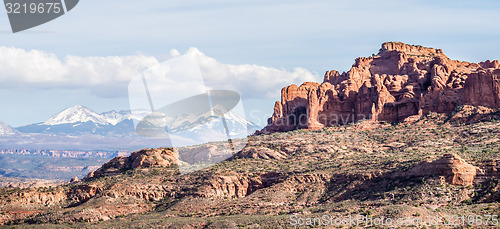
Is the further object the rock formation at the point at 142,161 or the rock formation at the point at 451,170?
the rock formation at the point at 142,161

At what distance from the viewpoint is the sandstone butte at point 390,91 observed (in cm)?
15975

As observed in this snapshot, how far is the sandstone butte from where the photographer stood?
524 ft

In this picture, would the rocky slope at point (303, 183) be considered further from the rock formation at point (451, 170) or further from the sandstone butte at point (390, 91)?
the sandstone butte at point (390, 91)

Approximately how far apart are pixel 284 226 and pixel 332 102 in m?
67.5

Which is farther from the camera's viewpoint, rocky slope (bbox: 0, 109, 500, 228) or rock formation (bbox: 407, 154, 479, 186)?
rock formation (bbox: 407, 154, 479, 186)

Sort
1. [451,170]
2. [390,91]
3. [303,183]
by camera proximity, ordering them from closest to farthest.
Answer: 1. [451,170]
2. [303,183]
3. [390,91]

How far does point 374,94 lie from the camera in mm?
167500

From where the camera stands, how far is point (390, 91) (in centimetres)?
16938

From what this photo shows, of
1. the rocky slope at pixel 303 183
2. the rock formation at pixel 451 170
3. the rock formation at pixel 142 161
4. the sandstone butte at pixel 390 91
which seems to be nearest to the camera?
the rocky slope at pixel 303 183

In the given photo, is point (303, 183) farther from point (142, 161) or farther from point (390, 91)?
point (390, 91)

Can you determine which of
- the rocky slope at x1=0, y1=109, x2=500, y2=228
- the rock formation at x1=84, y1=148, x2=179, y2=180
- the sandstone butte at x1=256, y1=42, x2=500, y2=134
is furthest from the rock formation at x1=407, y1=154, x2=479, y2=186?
the rock formation at x1=84, y1=148, x2=179, y2=180

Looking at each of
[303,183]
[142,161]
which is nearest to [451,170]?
[303,183]

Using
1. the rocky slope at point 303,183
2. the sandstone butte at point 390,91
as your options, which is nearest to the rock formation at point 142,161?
the rocky slope at point 303,183

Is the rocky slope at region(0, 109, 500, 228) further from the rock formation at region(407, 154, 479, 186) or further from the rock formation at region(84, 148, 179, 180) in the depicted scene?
the rock formation at region(84, 148, 179, 180)
